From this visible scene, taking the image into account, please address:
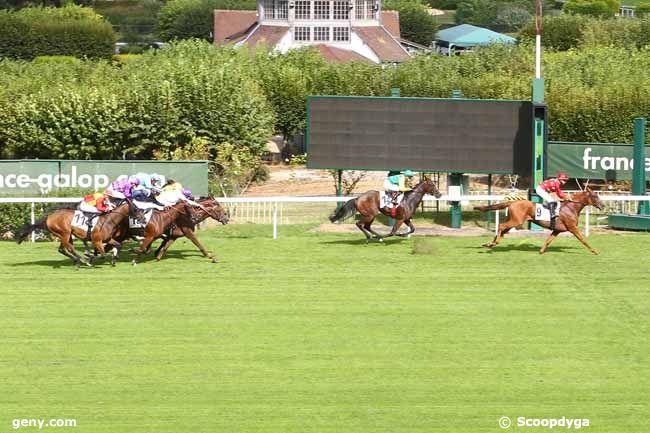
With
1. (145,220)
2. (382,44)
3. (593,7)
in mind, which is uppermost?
(593,7)

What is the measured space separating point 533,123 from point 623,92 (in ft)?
36.2

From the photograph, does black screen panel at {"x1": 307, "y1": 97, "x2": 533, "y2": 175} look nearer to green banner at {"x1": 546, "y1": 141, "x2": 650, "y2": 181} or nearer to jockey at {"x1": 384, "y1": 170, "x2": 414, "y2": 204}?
jockey at {"x1": 384, "y1": 170, "x2": 414, "y2": 204}

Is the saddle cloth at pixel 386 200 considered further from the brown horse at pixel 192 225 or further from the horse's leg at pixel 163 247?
the horse's leg at pixel 163 247

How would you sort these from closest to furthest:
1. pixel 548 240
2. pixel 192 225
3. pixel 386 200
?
pixel 192 225, pixel 548 240, pixel 386 200

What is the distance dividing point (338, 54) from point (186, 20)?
24305mm

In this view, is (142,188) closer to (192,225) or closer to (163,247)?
(192,225)

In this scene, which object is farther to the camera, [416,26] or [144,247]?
[416,26]

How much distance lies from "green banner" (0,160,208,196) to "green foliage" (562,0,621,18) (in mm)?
67292

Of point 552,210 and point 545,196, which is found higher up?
point 545,196

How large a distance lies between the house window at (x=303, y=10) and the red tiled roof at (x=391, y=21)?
10562 millimetres

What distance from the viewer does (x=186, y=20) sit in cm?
8075

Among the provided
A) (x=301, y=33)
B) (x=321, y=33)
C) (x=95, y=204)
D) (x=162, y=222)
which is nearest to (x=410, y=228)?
(x=162, y=222)

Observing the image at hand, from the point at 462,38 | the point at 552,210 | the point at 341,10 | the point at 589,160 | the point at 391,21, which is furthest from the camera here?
the point at 462,38

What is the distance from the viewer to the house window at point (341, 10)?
2512 inches
